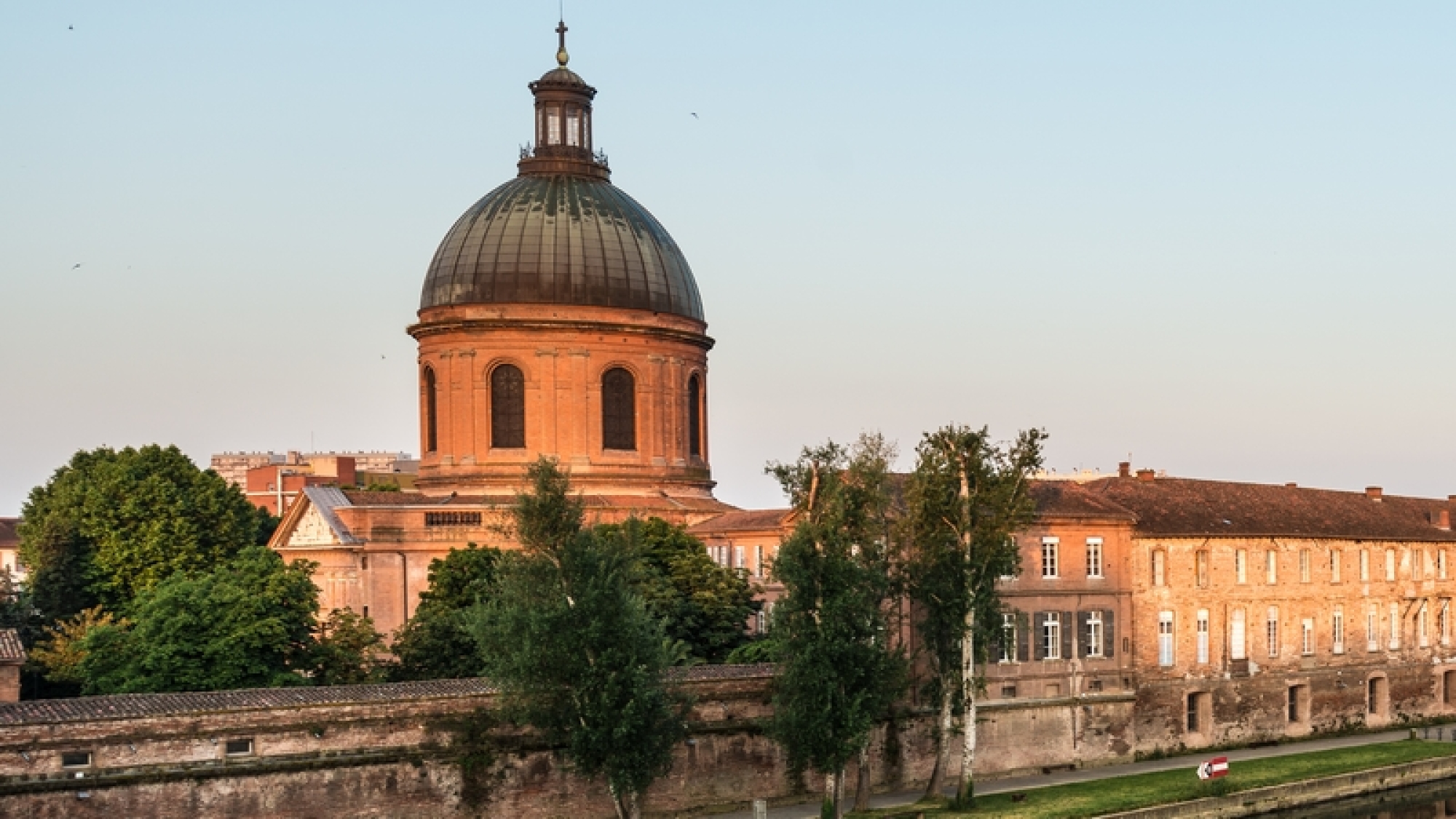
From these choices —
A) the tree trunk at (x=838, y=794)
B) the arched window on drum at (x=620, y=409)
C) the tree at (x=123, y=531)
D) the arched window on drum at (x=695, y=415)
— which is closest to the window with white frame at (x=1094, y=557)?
the tree trunk at (x=838, y=794)

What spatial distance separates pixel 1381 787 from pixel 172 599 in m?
29.1

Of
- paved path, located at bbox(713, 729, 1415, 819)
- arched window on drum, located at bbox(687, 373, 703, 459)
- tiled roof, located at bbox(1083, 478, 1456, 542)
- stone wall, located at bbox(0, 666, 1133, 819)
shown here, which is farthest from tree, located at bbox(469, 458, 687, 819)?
arched window on drum, located at bbox(687, 373, 703, 459)

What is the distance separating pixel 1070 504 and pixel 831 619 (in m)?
13.0

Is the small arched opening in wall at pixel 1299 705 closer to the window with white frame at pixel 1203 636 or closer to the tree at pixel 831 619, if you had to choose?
the window with white frame at pixel 1203 636

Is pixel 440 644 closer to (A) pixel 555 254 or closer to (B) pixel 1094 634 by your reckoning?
(B) pixel 1094 634

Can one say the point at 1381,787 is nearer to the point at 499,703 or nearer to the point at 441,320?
the point at 499,703

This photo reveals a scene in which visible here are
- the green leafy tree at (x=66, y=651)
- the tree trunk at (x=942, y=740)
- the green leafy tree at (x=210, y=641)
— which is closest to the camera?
the green leafy tree at (x=210, y=641)

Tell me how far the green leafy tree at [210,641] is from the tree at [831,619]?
11726 millimetres

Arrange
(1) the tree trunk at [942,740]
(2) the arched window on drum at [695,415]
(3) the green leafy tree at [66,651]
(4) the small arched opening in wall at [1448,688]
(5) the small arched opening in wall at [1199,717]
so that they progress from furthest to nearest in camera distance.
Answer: (2) the arched window on drum at [695,415] < (4) the small arched opening in wall at [1448,688] < (5) the small arched opening in wall at [1199,717] < (3) the green leafy tree at [66,651] < (1) the tree trunk at [942,740]

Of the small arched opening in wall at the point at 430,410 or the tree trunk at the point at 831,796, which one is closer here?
the tree trunk at the point at 831,796

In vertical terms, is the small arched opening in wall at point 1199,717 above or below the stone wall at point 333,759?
below

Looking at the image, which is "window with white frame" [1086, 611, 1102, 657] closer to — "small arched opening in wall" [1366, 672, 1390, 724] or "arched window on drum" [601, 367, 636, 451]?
"small arched opening in wall" [1366, 672, 1390, 724]

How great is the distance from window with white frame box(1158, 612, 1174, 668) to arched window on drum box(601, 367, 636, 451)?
18330 mm

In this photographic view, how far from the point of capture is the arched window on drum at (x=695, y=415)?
61094 millimetres
